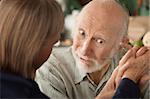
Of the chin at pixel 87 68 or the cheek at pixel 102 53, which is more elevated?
the cheek at pixel 102 53

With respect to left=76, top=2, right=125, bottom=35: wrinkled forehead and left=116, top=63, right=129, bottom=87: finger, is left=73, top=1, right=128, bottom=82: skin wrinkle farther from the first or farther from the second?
left=116, top=63, right=129, bottom=87: finger

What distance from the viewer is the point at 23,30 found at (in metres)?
1.02

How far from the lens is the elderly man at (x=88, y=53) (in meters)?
1.44

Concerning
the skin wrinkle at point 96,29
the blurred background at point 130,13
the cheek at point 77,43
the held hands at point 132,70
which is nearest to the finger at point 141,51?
the held hands at point 132,70

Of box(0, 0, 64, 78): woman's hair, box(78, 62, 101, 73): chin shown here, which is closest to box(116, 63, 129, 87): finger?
box(78, 62, 101, 73): chin

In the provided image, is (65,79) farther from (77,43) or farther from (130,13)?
(130,13)

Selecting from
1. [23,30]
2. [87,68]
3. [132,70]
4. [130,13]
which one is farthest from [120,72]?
[130,13]

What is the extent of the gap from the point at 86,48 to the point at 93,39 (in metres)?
0.05

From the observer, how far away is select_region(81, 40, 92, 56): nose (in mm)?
1447

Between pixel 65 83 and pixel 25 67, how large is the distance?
390 mm

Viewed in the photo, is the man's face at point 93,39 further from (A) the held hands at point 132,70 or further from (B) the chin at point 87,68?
(A) the held hands at point 132,70

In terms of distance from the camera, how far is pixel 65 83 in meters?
1.43

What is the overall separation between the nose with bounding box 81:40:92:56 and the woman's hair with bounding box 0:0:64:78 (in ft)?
1.30

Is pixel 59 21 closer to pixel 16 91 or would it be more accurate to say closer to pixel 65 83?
pixel 16 91
